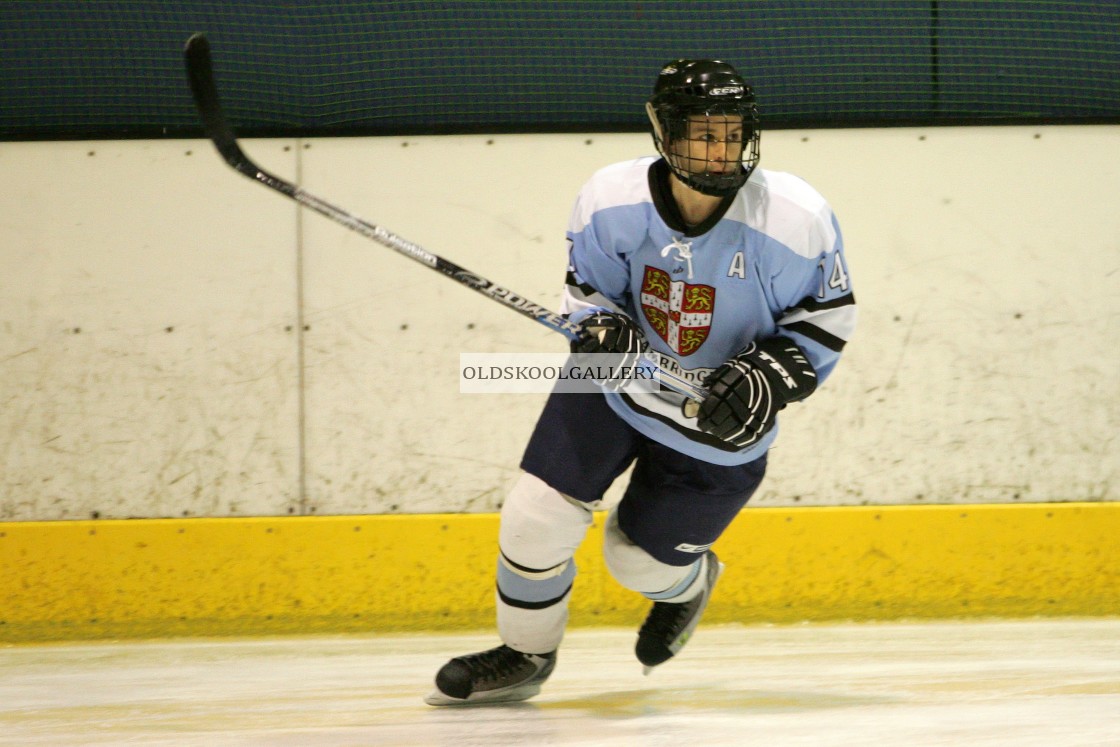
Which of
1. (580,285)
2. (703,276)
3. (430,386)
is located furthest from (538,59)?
(703,276)

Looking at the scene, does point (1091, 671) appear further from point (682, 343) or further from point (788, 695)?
point (682, 343)

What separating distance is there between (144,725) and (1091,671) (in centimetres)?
196

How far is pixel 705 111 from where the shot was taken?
179 centimetres

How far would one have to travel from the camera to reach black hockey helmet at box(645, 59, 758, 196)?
180cm

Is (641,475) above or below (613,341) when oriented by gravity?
below

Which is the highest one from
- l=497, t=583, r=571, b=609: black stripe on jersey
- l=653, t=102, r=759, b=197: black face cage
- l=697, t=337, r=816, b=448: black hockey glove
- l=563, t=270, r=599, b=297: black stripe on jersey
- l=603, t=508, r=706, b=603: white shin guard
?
l=653, t=102, r=759, b=197: black face cage

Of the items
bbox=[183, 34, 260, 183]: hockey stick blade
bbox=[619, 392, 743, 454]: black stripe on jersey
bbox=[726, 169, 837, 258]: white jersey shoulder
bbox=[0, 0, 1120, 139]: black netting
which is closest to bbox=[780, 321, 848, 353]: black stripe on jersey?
bbox=[726, 169, 837, 258]: white jersey shoulder

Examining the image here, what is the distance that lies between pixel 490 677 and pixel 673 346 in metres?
0.75

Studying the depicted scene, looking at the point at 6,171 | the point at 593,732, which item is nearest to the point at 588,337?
the point at 593,732

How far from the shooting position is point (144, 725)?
6.68 ft

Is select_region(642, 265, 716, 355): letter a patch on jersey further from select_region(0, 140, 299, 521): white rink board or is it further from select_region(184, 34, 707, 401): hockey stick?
select_region(0, 140, 299, 521): white rink board

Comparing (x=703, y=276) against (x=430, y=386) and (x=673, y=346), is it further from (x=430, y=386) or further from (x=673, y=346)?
(x=430, y=386)

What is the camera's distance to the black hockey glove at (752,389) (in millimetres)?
1879

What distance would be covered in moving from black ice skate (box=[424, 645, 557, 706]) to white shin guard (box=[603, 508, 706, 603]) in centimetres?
22
